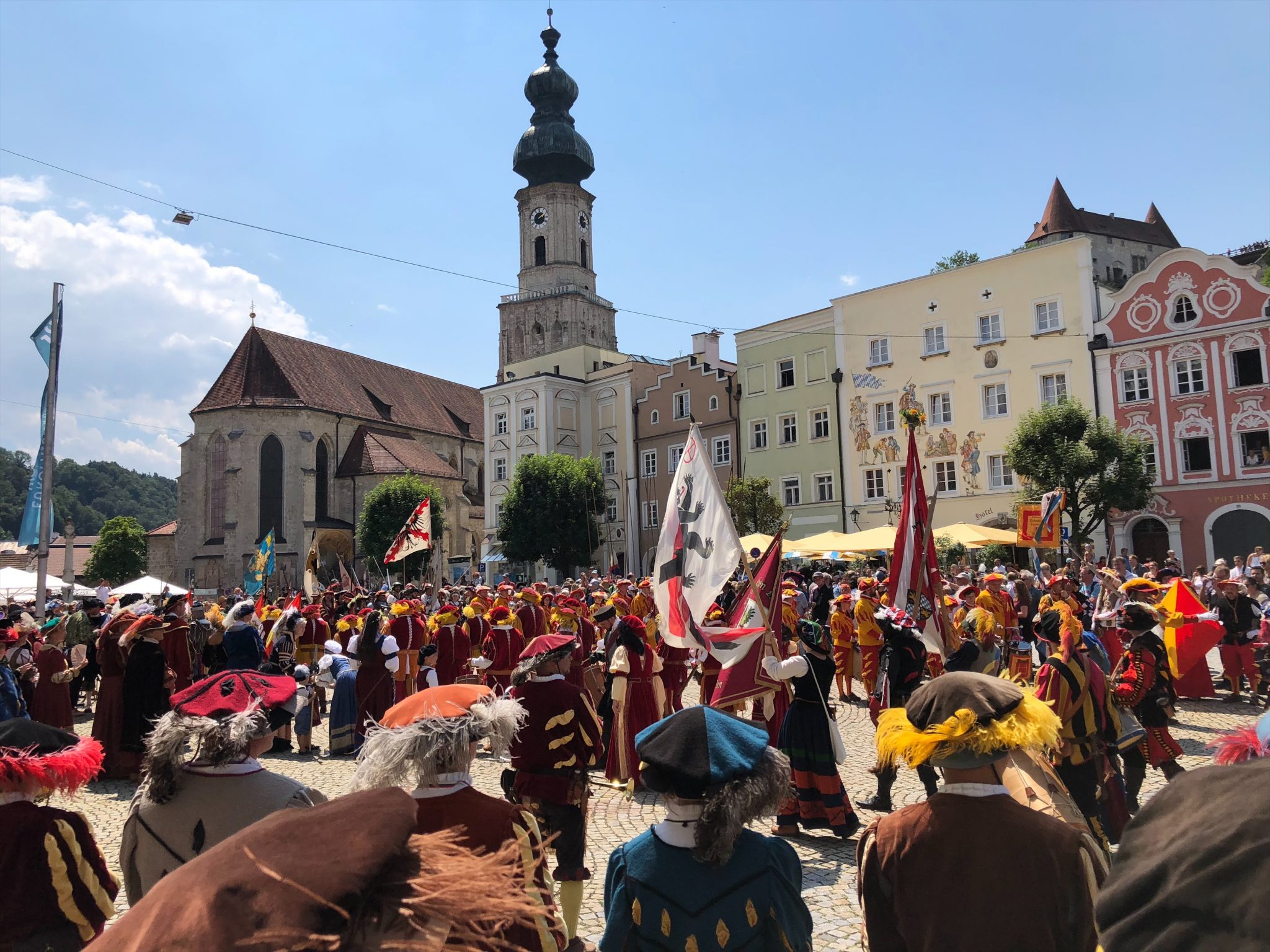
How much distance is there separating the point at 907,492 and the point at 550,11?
72922 millimetres

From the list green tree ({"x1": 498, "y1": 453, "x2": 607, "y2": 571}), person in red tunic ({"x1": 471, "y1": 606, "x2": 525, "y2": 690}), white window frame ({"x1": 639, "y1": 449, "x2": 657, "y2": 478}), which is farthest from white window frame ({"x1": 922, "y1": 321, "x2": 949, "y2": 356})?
person in red tunic ({"x1": 471, "y1": 606, "x2": 525, "y2": 690})

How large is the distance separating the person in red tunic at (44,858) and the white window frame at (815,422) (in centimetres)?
3706

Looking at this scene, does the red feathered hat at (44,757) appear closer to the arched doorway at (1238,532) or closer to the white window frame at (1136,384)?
the arched doorway at (1238,532)

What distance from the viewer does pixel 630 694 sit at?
9555mm

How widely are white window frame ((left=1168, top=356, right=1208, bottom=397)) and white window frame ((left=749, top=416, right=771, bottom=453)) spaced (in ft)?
53.5

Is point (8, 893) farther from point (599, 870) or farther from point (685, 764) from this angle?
point (599, 870)

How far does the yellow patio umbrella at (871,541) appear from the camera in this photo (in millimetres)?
21255

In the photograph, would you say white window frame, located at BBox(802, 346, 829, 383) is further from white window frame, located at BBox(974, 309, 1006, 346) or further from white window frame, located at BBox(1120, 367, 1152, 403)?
white window frame, located at BBox(1120, 367, 1152, 403)

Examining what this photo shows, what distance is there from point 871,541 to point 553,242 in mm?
48985

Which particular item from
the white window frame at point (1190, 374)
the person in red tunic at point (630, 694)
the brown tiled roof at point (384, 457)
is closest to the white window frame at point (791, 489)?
the white window frame at point (1190, 374)

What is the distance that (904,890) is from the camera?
2.67 m

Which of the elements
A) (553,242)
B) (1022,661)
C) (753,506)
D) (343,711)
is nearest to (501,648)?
(343,711)

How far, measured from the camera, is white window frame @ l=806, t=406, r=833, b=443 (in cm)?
3872

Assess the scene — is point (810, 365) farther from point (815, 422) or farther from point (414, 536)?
point (414, 536)
